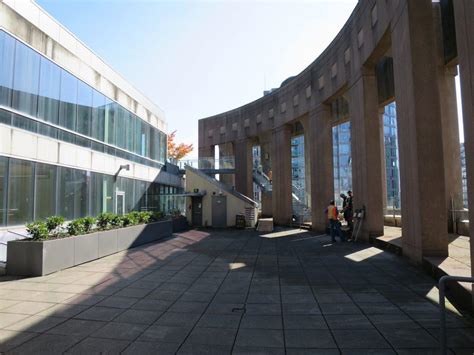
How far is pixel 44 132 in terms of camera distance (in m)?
13.4

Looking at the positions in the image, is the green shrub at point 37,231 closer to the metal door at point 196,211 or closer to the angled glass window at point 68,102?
the angled glass window at point 68,102

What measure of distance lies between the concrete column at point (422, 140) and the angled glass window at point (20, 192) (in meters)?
12.2

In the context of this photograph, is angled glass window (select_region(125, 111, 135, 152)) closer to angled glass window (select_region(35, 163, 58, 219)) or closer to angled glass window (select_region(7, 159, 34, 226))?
angled glass window (select_region(35, 163, 58, 219))

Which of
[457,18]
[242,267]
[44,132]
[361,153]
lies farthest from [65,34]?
[457,18]

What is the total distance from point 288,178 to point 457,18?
62.0ft

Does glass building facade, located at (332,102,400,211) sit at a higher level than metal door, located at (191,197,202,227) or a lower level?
higher

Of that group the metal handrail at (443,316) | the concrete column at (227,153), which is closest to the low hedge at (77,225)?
the metal handrail at (443,316)

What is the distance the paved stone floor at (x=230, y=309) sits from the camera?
478 centimetres

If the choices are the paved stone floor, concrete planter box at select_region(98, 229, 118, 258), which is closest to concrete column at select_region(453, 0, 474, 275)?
the paved stone floor

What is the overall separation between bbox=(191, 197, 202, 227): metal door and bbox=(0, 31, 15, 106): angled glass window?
635 inches

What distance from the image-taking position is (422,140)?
935 centimetres

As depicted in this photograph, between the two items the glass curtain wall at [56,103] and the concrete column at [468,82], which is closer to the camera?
the concrete column at [468,82]

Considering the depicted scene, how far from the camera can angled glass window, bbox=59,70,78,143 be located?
1475 cm

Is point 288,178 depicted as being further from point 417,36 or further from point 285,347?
point 285,347
